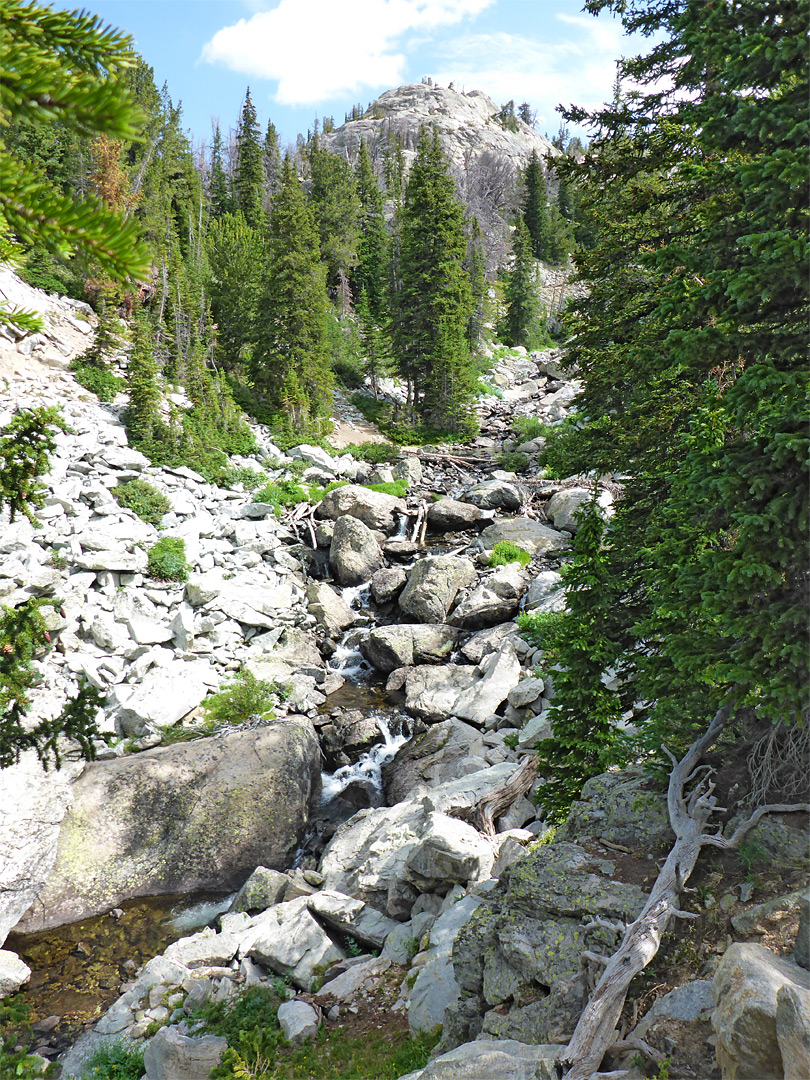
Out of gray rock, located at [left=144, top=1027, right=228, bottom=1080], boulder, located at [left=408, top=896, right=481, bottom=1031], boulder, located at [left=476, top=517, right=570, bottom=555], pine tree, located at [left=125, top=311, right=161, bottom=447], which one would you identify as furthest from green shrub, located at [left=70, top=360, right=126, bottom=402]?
boulder, located at [left=408, top=896, right=481, bottom=1031]

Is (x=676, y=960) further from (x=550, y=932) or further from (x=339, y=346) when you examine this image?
(x=339, y=346)

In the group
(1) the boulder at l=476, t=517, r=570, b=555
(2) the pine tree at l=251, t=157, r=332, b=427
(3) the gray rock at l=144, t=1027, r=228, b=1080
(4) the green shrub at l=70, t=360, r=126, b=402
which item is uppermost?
(2) the pine tree at l=251, t=157, r=332, b=427

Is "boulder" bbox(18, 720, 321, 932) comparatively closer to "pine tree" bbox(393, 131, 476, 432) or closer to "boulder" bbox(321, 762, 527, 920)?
"boulder" bbox(321, 762, 527, 920)

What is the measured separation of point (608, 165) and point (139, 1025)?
15423 millimetres

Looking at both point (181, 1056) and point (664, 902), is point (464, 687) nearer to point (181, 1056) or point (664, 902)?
point (181, 1056)

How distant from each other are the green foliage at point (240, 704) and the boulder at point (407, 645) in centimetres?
346

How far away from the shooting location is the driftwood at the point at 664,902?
457 centimetres

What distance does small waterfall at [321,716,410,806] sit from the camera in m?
13.5

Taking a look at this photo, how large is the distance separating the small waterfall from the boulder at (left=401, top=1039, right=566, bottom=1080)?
8.43 m

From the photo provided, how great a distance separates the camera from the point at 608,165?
11617 mm

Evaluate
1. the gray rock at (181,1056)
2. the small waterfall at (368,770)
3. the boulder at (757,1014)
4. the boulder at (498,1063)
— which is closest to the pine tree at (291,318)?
the small waterfall at (368,770)

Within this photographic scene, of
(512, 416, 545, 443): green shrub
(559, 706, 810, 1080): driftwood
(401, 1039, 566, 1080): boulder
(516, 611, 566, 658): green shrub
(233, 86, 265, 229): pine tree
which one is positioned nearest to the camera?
(401, 1039, 566, 1080): boulder

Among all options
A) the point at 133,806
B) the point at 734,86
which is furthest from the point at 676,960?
the point at 133,806

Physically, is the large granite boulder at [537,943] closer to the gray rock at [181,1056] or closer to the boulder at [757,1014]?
the boulder at [757,1014]
